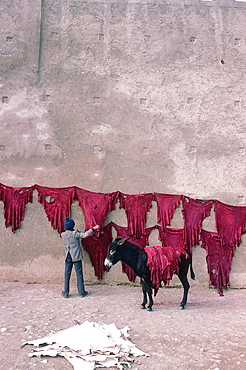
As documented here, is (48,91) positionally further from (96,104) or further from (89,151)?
(89,151)

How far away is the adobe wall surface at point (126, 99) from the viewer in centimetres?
732

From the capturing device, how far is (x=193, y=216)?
7.11 m

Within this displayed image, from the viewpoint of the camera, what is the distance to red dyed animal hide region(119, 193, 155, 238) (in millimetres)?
7039

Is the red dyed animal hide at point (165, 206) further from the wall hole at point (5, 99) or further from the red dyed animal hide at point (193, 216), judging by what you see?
the wall hole at point (5, 99)

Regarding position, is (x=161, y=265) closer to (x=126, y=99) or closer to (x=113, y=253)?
(x=113, y=253)

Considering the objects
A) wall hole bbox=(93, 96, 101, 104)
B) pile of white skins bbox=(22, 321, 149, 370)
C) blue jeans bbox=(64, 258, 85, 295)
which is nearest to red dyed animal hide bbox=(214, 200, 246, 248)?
blue jeans bbox=(64, 258, 85, 295)

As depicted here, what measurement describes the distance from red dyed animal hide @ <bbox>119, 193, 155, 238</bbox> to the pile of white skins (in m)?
2.90

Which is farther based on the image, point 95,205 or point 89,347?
point 95,205

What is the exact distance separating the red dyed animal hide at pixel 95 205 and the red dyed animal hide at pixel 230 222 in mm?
2062

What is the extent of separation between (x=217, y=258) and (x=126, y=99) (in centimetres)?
368

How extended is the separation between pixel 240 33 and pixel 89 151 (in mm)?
4195

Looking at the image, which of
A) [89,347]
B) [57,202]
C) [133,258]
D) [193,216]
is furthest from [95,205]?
[89,347]

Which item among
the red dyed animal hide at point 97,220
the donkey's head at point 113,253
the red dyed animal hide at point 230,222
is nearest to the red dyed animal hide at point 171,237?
the red dyed animal hide at point 230,222

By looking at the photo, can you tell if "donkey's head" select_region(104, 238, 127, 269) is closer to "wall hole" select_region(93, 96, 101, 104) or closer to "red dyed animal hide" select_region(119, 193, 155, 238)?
"red dyed animal hide" select_region(119, 193, 155, 238)
